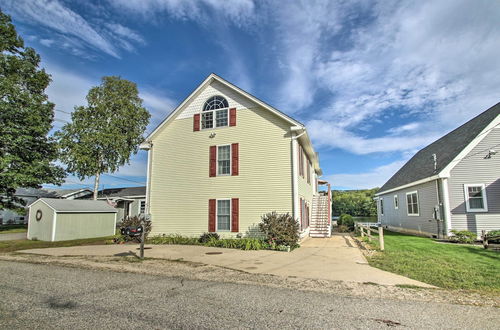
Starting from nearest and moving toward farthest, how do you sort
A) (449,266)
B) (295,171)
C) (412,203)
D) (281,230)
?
(449,266)
(281,230)
(295,171)
(412,203)

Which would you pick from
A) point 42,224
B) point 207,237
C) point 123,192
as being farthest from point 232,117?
point 123,192

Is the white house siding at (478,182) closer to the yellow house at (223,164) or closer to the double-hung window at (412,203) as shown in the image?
the double-hung window at (412,203)

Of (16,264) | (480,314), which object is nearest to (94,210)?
(16,264)

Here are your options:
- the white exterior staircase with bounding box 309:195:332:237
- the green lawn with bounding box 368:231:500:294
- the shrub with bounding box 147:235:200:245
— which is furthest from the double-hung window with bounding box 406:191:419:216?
the shrub with bounding box 147:235:200:245

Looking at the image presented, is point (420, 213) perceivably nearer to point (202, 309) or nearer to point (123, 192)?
point (202, 309)

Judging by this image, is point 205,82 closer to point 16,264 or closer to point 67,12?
point 67,12

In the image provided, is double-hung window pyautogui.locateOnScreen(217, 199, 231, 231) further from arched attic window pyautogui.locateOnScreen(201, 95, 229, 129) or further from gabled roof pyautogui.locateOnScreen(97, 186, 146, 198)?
gabled roof pyautogui.locateOnScreen(97, 186, 146, 198)

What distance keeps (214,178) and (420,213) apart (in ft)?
41.0

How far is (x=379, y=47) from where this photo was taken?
11648mm

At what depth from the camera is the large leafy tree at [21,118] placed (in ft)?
68.0

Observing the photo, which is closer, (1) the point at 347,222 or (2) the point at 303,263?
(2) the point at 303,263

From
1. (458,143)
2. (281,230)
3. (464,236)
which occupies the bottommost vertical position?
(464,236)

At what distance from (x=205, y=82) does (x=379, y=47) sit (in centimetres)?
862

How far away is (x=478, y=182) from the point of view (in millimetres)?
13688
